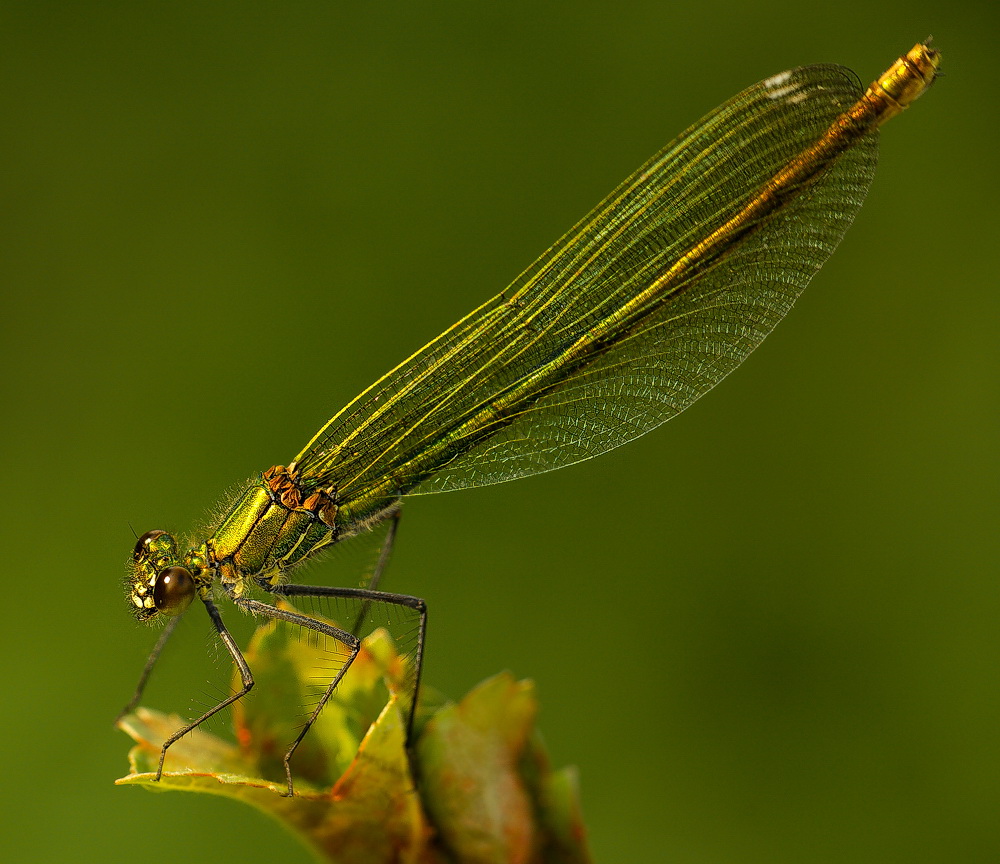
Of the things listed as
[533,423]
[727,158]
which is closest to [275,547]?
[533,423]

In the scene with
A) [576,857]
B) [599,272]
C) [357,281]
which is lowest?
[576,857]

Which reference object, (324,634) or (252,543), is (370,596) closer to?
(252,543)

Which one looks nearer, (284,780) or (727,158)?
(284,780)

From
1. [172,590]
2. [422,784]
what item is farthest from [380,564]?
[422,784]

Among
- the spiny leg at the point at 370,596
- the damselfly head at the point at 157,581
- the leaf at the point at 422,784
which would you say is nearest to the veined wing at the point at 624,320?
the spiny leg at the point at 370,596

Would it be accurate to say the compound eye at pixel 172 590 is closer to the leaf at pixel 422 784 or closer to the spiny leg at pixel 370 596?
the spiny leg at pixel 370 596

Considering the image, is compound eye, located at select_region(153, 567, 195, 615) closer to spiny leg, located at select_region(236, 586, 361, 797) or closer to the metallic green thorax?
the metallic green thorax

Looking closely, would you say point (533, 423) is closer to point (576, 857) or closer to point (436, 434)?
point (436, 434)
